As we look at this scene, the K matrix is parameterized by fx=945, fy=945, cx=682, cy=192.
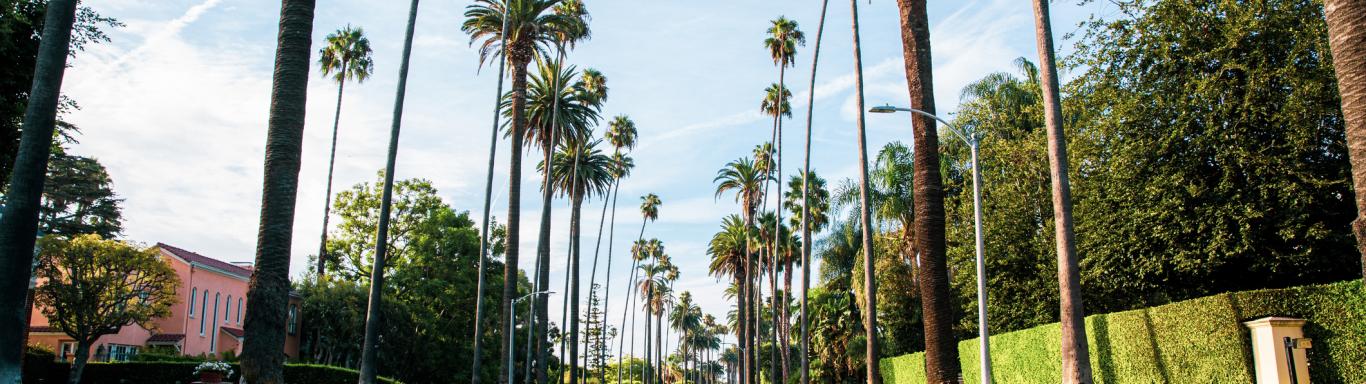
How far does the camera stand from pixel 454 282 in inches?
2251

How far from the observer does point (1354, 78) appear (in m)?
10.9

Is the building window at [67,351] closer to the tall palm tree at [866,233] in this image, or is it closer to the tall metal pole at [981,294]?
the tall palm tree at [866,233]

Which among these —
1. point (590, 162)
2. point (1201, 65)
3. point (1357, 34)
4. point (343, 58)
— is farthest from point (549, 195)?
point (1357, 34)

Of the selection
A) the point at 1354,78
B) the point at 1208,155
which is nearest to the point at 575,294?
the point at 1208,155

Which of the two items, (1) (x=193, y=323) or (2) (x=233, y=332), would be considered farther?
(2) (x=233, y=332)

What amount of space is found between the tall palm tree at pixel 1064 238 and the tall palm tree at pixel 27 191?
1322 cm

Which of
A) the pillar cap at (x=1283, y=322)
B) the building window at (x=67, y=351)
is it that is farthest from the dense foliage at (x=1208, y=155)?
the building window at (x=67, y=351)

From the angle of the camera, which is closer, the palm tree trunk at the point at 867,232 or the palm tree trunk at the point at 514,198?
the palm tree trunk at the point at 867,232

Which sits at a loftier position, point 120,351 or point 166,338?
point 166,338

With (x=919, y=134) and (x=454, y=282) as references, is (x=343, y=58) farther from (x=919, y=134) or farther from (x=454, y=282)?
(x=919, y=134)

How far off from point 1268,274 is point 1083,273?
5.61m

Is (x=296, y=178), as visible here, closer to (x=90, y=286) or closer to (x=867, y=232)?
(x=867, y=232)

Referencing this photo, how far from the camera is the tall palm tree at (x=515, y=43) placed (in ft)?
118

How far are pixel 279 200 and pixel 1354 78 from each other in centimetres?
1389
